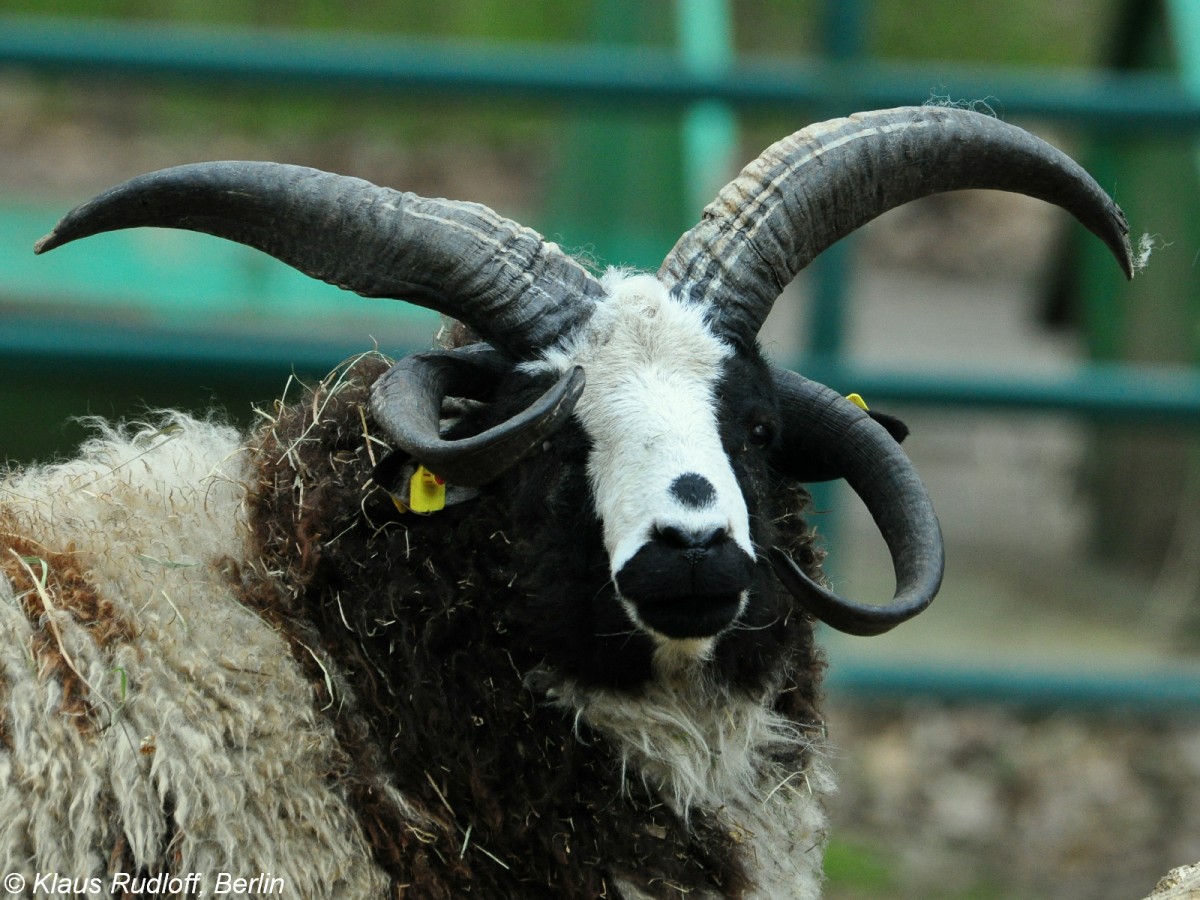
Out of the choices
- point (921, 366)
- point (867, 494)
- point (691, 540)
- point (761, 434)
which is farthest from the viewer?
point (921, 366)

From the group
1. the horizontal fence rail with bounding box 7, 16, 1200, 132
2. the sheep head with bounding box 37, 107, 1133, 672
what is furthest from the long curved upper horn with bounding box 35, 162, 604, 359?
the horizontal fence rail with bounding box 7, 16, 1200, 132

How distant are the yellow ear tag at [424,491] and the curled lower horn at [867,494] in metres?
0.87

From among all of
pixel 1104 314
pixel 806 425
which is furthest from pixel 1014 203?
pixel 806 425

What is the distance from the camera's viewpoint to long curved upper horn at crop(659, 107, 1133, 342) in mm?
3941

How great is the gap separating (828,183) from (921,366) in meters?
7.40

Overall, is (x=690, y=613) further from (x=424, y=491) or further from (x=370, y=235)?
(x=370, y=235)

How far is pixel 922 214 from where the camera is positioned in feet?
68.1

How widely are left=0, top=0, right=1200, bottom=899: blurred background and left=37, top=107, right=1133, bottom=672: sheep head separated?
71cm

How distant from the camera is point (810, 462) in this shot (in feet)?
13.8

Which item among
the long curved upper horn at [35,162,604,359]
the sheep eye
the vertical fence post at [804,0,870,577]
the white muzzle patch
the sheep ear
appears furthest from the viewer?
the vertical fence post at [804,0,870,577]

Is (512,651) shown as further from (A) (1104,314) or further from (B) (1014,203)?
(B) (1014,203)

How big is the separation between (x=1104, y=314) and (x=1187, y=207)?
7.13 ft

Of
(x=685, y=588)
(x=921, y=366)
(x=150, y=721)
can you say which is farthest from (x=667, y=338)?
(x=921, y=366)

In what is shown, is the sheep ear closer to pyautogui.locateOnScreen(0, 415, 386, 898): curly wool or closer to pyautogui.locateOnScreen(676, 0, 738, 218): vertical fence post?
pyautogui.locateOnScreen(0, 415, 386, 898): curly wool
